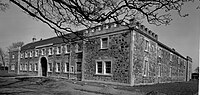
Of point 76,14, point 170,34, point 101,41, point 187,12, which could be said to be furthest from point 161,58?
point 101,41

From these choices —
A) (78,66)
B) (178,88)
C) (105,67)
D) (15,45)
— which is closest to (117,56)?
(105,67)

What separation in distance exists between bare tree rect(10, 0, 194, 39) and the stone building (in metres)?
0.16

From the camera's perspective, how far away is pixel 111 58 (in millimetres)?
5207

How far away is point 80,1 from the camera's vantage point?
184cm

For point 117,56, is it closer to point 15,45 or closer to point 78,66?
point 78,66

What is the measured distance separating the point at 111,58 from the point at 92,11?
3500 mm

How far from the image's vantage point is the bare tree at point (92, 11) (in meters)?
1.65

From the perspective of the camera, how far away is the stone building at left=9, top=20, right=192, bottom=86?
1.76 m

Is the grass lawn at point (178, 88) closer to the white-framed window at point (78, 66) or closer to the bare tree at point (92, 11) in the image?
the bare tree at point (92, 11)

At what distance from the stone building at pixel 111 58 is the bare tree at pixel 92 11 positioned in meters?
0.16

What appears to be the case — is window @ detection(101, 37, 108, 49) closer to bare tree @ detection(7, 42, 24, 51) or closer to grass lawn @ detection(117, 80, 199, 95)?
grass lawn @ detection(117, 80, 199, 95)

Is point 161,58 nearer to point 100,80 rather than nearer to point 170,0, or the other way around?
point 170,0

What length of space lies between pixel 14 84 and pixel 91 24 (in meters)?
1.18

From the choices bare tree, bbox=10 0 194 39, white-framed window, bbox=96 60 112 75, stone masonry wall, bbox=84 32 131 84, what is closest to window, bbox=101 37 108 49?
stone masonry wall, bbox=84 32 131 84
